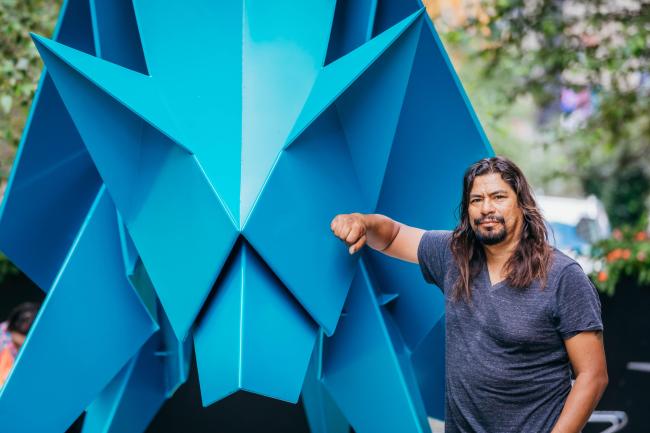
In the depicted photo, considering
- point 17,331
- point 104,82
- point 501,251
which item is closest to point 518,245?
point 501,251

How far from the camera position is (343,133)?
276cm

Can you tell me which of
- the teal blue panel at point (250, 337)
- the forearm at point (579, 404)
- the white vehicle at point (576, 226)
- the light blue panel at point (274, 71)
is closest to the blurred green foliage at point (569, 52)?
the white vehicle at point (576, 226)

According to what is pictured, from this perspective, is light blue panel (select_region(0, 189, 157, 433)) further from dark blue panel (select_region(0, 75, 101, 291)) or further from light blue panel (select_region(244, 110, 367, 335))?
light blue panel (select_region(244, 110, 367, 335))

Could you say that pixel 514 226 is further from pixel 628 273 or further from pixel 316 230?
pixel 628 273

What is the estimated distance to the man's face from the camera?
2.36m

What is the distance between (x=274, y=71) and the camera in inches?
104

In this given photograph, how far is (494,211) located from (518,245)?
5.3 inches

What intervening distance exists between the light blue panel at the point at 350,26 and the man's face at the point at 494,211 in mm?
778

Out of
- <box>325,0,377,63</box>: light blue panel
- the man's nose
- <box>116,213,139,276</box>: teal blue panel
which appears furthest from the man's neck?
<box>116,213,139,276</box>: teal blue panel

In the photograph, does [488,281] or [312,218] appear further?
[312,218]

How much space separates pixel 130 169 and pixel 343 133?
0.79 meters

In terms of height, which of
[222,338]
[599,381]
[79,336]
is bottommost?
[599,381]

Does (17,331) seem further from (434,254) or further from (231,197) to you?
(434,254)

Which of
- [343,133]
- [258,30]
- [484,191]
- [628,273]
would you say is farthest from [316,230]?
[628,273]
